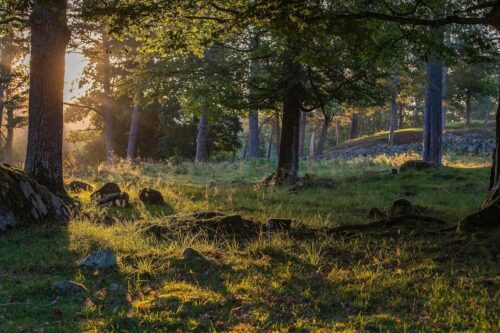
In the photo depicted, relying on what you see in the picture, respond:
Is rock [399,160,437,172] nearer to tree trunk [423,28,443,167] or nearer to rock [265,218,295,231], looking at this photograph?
tree trunk [423,28,443,167]

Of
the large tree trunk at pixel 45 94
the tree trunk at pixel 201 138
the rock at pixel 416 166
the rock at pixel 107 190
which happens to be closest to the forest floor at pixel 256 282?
the rock at pixel 107 190

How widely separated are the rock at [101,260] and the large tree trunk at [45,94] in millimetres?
5492

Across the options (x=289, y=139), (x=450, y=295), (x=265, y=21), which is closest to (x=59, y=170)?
(x=265, y=21)

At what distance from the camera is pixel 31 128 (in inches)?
424

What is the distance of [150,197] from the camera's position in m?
11.4

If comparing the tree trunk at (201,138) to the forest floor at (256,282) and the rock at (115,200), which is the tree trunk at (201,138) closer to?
the rock at (115,200)

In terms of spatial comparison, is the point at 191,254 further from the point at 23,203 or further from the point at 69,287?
the point at 23,203

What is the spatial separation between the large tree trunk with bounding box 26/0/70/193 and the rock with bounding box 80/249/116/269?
216 inches

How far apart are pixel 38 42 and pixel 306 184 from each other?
8.82 metres

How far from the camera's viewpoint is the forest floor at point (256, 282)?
4176 millimetres

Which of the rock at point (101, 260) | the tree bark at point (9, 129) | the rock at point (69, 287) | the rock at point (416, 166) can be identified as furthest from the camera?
the tree bark at point (9, 129)

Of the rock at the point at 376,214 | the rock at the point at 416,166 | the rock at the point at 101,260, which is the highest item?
the rock at the point at 416,166

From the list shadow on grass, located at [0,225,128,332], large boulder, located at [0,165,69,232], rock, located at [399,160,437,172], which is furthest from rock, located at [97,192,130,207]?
rock, located at [399,160,437,172]

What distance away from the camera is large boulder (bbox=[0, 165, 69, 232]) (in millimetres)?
8062
